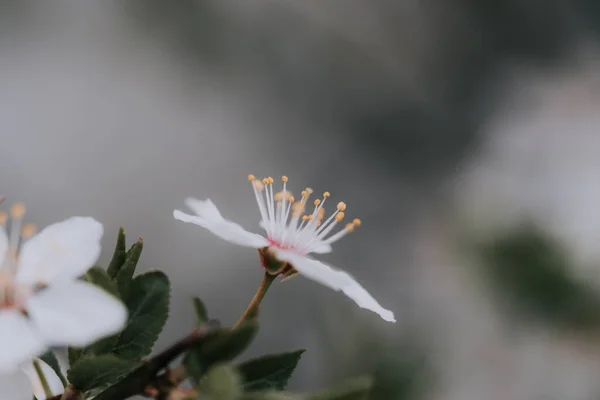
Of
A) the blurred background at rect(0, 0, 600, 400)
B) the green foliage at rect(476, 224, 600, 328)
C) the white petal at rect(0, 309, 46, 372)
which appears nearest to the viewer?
the white petal at rect(0, 309, 46, 372)

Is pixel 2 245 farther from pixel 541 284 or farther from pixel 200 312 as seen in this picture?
pixel 541 284

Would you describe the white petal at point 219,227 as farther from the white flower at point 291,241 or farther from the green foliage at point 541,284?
the green foliage at point 541,284

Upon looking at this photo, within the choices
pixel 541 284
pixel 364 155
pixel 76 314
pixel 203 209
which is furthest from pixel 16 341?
pixel 364 155

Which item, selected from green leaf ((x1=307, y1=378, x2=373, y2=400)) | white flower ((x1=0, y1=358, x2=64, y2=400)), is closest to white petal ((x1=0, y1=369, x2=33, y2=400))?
white flower ((x1=0, y1=358, x2=64, y2=400))

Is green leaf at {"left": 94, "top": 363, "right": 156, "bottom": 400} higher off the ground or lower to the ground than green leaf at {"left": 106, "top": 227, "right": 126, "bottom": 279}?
lower

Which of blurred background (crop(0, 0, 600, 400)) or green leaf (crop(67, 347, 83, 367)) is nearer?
green leaf (crop(67, 347, 83, 367))

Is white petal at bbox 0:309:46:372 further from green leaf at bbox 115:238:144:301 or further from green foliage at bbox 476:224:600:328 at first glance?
green foliage at bbox 476:224:600:328

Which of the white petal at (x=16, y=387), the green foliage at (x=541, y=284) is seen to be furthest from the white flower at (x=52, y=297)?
the green foliage at (x=541, y=284)
